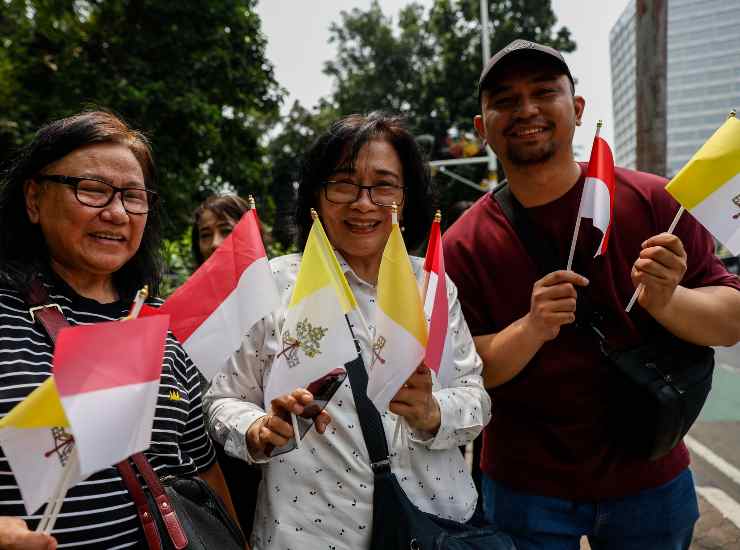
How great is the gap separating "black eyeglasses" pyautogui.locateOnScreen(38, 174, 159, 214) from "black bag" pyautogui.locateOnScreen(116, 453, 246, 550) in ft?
2.24

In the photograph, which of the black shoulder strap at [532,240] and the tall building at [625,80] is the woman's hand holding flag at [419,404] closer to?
the black shoulder strap at [532,240]

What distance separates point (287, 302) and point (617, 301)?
111 centimetres

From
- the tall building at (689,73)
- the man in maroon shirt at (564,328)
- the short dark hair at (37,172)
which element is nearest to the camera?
the short dark hair at (37,172)

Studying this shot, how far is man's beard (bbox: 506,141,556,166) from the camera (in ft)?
6.78

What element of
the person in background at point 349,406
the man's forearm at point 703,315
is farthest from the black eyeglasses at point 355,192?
the man's forearm at point 703,315

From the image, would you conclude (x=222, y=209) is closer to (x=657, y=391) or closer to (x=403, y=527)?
(x=403, y=527)

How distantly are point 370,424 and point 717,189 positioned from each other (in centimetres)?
129

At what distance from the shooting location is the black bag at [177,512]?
1533mm

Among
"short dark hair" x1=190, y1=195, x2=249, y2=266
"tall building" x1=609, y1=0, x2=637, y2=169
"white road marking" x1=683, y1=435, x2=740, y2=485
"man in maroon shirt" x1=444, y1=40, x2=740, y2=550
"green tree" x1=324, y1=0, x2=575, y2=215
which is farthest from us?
"green tree" x1=324, y1=0, x2=575, y2=215

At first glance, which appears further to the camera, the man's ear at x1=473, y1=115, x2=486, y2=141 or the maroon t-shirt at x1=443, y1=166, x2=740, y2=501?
the man's ear at x1=473, y1=115, x2=486, y2=141

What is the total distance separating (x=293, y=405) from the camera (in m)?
1.51

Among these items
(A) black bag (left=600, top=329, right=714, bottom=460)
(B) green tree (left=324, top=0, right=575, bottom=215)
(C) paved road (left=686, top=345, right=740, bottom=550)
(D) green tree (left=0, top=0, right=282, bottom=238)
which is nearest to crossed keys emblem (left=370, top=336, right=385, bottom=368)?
(A) black bag (left=600, top=329, right=714, bottom=460)

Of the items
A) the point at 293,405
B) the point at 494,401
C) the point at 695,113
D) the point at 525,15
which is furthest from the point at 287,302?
the point at 525,15

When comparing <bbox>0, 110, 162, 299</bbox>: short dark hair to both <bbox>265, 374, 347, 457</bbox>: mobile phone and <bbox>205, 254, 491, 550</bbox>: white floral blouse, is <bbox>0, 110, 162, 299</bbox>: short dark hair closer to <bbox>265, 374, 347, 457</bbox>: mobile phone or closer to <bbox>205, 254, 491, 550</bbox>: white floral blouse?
<bbox>205, 254, 491, 550</bbox>: white floral blouse
